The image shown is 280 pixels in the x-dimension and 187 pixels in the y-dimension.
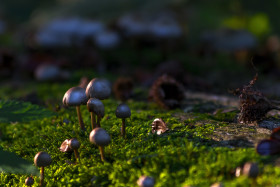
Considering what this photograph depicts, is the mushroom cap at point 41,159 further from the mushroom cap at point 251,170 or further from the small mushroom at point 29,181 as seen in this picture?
the mushroom cap at point 251,170

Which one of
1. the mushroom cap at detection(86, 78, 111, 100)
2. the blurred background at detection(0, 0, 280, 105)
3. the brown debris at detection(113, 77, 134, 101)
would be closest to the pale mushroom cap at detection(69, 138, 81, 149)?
the mushroom cap at detection(86, 78, 111, 100)

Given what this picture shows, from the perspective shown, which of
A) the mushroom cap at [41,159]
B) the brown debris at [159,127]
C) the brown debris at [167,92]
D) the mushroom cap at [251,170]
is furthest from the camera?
the brown debris at [167,92]

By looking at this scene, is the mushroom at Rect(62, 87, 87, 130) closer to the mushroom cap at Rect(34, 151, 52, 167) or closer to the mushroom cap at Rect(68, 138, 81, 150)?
the mushroom cap at Rect(68, 138, 81, 150)

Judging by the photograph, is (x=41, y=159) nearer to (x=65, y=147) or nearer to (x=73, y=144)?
(x=73, y=144)

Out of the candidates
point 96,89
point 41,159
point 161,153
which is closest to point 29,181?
point 41,159

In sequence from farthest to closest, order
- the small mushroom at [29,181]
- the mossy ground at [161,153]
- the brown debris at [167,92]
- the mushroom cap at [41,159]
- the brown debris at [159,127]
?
the brown debris at [167,92], the brown debris at [159,127], the small mushroom at [29,181], the mushroom cap at [41,159], the mossy ground at [161,153]

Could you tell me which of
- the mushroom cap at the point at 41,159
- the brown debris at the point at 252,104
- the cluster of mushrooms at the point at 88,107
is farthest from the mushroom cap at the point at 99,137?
the brown debris at the point at 252,104

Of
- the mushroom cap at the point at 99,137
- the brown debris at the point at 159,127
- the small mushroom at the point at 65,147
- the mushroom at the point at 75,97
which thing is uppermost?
the mushroom at the point at 75,97

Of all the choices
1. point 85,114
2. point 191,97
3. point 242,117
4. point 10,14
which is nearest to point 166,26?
point 191,97
